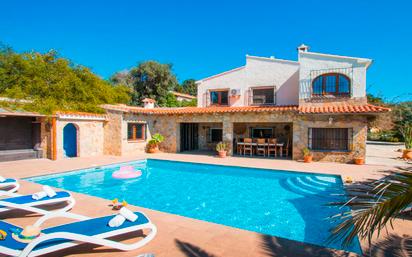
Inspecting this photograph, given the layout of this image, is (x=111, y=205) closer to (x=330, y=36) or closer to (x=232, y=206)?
(x=232, y=206)

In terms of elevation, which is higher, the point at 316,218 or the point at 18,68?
the point at 18,68

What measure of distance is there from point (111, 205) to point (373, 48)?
2282 cm

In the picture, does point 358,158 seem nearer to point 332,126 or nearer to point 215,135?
point 332,126

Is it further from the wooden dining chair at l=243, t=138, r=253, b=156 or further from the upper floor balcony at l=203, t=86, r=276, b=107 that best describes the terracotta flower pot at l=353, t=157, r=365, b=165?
the upper floor balcony at l=203, t=86, r=276, b=107

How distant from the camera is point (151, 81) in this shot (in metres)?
34.8

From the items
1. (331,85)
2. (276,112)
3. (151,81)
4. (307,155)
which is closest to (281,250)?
(307,155)

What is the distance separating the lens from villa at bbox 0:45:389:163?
1490 cm

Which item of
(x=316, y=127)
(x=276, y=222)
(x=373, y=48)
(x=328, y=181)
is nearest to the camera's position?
(x=276, y=222)

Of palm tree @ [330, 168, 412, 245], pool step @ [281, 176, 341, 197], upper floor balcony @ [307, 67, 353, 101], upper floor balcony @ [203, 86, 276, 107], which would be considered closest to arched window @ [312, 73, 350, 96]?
upper floor balcony @ [307, 67, 353, 101]

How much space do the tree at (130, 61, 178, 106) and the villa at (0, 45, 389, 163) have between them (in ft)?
43.9

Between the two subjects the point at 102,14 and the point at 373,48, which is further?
the point at 102,14

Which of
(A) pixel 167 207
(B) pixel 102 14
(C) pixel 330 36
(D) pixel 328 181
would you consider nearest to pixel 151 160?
(A) pixel 167 207

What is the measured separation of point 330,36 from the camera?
67.7ft

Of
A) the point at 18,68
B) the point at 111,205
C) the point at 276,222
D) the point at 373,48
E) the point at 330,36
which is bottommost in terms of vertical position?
the point at 276,222
